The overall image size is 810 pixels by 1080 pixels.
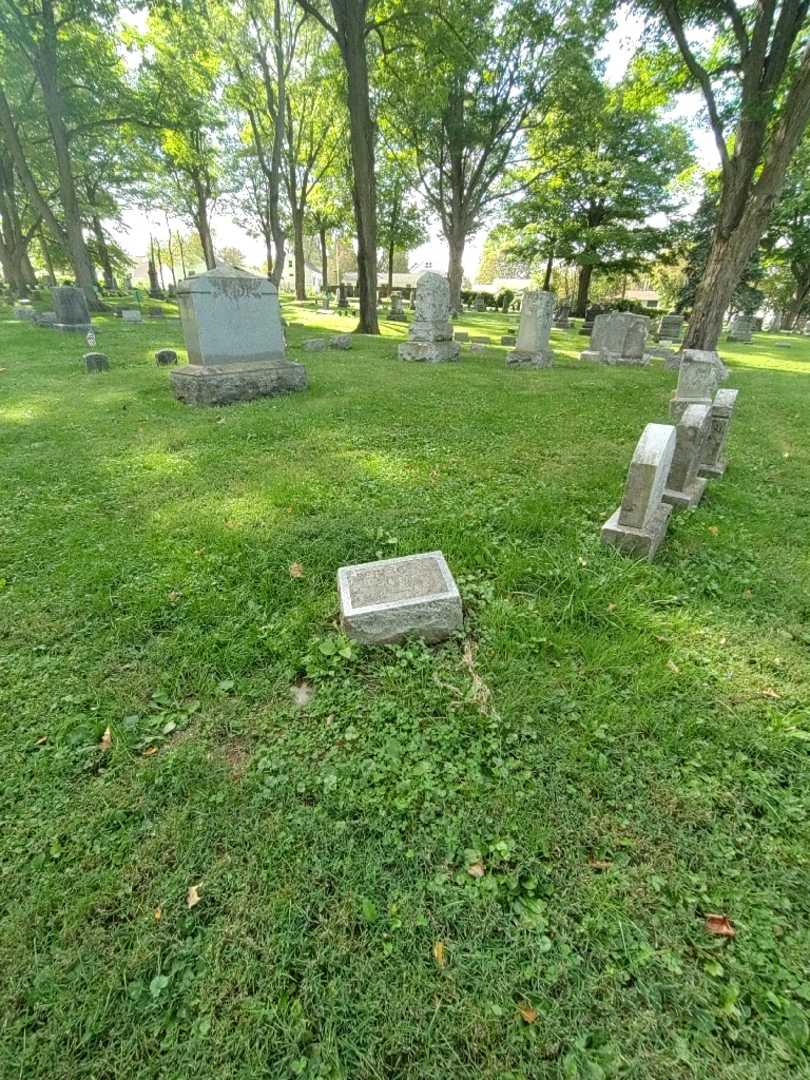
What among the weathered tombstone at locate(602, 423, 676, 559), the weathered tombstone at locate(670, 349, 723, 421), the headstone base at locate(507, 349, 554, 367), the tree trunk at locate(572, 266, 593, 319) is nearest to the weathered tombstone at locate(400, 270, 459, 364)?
the headstone base at locate(507, 349, 554, 367)

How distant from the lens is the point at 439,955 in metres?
1.40

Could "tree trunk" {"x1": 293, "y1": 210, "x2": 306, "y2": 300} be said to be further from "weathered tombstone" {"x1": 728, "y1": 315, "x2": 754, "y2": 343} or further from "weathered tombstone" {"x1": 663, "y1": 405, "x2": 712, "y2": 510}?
"weathered tombstone" {"x1": 663, "y1": 405, "x2": 712, "y2": 510}

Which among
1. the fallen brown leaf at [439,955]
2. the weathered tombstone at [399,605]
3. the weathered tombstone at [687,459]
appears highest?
the weathered tombstone at [687,459]

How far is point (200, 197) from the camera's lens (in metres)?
28.4

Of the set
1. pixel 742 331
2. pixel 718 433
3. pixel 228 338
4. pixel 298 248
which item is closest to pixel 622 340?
pixel 718 433

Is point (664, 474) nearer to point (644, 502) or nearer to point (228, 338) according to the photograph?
point (644, 502)

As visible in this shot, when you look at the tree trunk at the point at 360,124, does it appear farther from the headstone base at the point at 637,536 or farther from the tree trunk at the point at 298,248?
the tree trunk at the point at 298,248

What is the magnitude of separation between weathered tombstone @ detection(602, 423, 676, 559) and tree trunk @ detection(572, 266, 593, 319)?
30149 millimetres

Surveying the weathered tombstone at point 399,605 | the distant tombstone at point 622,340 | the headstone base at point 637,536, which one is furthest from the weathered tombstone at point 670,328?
the weathered tombstone at point 399,605

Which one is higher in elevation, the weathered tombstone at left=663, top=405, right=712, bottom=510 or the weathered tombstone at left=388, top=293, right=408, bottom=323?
the weathered tombstone at left=388, top=293, right=408, bottom=323

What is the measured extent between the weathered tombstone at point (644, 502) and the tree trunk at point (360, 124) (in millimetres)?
12686

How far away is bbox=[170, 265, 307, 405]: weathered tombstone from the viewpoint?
259 inches

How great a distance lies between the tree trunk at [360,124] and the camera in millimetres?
11008

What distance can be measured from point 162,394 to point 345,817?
7401 millimetres
